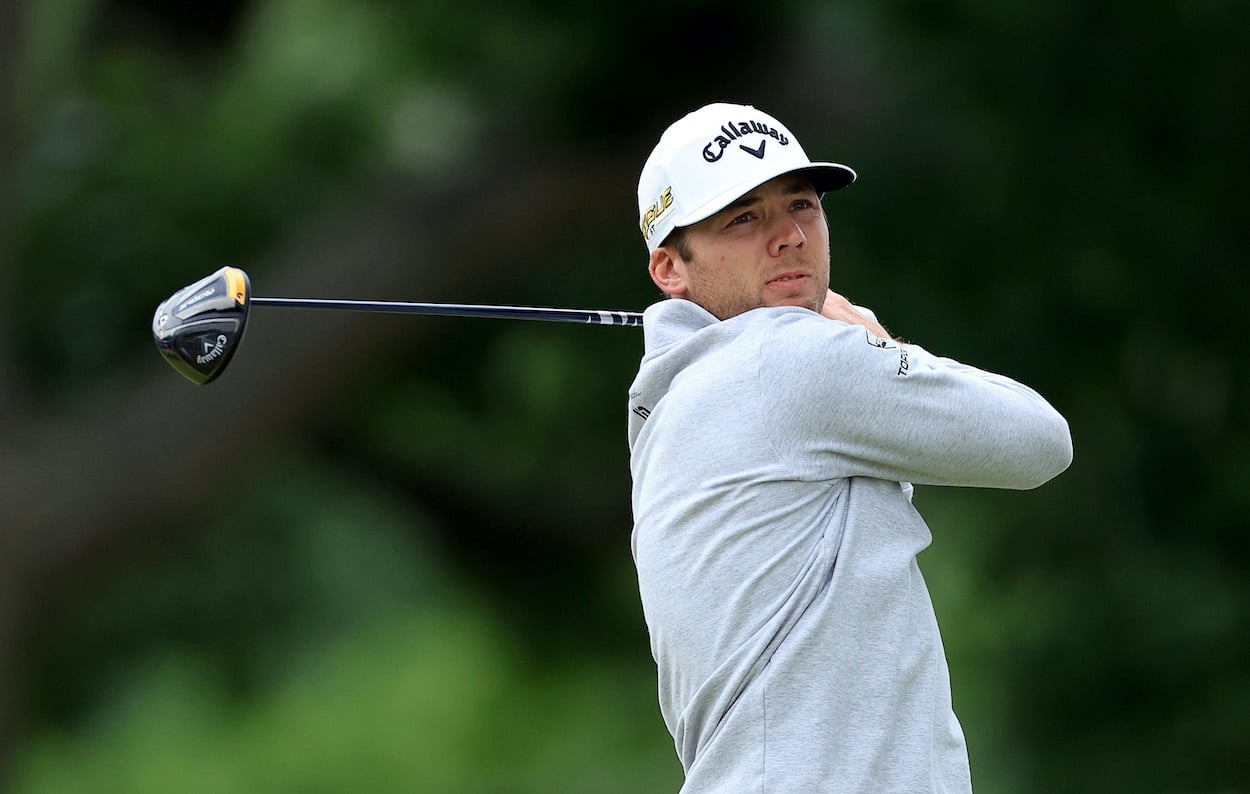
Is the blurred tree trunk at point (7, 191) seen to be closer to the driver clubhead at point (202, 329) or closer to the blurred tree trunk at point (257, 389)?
the blurred tree trunk at point (257, 389)

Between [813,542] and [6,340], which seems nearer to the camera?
[813,542]

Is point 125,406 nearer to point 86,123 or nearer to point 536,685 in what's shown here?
point 86,123

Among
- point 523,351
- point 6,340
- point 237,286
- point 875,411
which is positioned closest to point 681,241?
point 875,411

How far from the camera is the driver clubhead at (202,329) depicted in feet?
10.4

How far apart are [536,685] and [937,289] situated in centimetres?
329

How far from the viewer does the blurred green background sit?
28.3 feet

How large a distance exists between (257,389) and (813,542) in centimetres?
629

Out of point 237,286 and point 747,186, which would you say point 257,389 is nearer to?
point 237,286

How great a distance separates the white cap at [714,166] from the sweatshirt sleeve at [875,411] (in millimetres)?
264

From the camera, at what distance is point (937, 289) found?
896 cm

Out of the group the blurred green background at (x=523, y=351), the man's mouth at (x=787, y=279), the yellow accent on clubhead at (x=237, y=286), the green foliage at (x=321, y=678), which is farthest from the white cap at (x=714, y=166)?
the green foliage at (x=321, y=678)

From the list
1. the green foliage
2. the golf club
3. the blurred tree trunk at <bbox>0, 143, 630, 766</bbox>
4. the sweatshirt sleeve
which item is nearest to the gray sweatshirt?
the sweatshirt sleeve

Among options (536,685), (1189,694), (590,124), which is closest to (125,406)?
(590,124)

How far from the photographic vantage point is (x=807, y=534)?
260 centimetres
